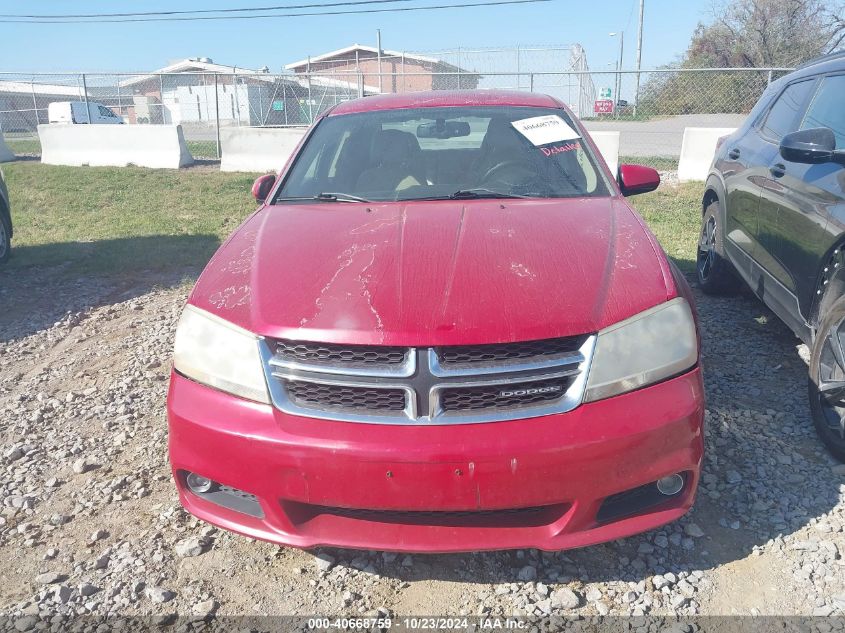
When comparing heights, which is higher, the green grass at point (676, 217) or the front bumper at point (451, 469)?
the front bumper at point (451, 469)

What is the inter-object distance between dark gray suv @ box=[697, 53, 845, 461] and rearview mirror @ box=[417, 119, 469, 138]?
1.61 m

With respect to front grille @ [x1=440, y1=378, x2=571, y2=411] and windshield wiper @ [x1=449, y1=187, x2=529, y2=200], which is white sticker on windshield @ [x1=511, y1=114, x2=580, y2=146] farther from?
front grille @ [x1=440, y1=378, x2=571, y2=411]

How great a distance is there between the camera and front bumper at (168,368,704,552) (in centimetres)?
206

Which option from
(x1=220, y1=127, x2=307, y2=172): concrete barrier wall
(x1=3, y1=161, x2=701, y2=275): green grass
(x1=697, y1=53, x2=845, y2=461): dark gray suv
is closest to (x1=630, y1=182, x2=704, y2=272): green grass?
(x1=3, y1=161, x2=701, y2=275): green grass

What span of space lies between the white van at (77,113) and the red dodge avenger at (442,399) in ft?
88.3

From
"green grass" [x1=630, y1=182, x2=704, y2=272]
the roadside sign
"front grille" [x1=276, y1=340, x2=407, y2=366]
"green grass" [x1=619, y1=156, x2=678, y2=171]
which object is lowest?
"green grass" [x1=619, y1=156, x2=678, y2=171]

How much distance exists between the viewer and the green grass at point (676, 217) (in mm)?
6703

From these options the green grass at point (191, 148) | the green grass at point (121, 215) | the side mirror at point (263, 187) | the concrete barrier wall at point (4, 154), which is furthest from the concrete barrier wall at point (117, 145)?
the side mirror at point (263, 187)

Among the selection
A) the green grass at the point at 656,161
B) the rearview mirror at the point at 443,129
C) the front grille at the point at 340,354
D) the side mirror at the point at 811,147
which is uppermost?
the rearview mirror at the point at 443,129

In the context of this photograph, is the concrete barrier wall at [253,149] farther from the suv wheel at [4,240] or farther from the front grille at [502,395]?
the front grille at [502,395]

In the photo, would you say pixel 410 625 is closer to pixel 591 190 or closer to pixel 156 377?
pixel 591 190

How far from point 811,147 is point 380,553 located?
268 centimetres

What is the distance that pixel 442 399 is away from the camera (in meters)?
2.13

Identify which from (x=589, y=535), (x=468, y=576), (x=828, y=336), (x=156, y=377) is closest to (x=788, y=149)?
(x=828, y=336)
